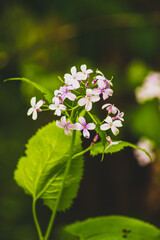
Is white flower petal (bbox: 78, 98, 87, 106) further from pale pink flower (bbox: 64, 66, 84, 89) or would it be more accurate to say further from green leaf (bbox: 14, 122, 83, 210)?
green leaf (bbox: 14, 122, 83, 210)

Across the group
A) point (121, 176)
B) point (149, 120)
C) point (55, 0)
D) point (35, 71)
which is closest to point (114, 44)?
point (55, 0)

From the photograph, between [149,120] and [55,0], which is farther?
[55,0]

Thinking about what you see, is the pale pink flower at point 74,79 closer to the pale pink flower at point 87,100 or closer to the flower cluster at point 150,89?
the pale pink flower at point 87,100

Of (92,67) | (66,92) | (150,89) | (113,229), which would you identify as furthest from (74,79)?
(92,67)

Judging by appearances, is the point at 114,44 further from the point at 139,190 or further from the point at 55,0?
the point at 139,190

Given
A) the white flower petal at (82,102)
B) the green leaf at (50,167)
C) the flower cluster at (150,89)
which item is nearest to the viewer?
the white flower petal at (82,102)

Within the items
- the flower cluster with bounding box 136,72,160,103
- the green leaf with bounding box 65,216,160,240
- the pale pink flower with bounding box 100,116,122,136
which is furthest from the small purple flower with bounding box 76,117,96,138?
the flower cluster with bounding box 136,72,160,103

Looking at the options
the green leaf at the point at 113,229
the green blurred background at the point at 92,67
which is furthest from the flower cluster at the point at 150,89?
the green leaf at the point at 113,229
